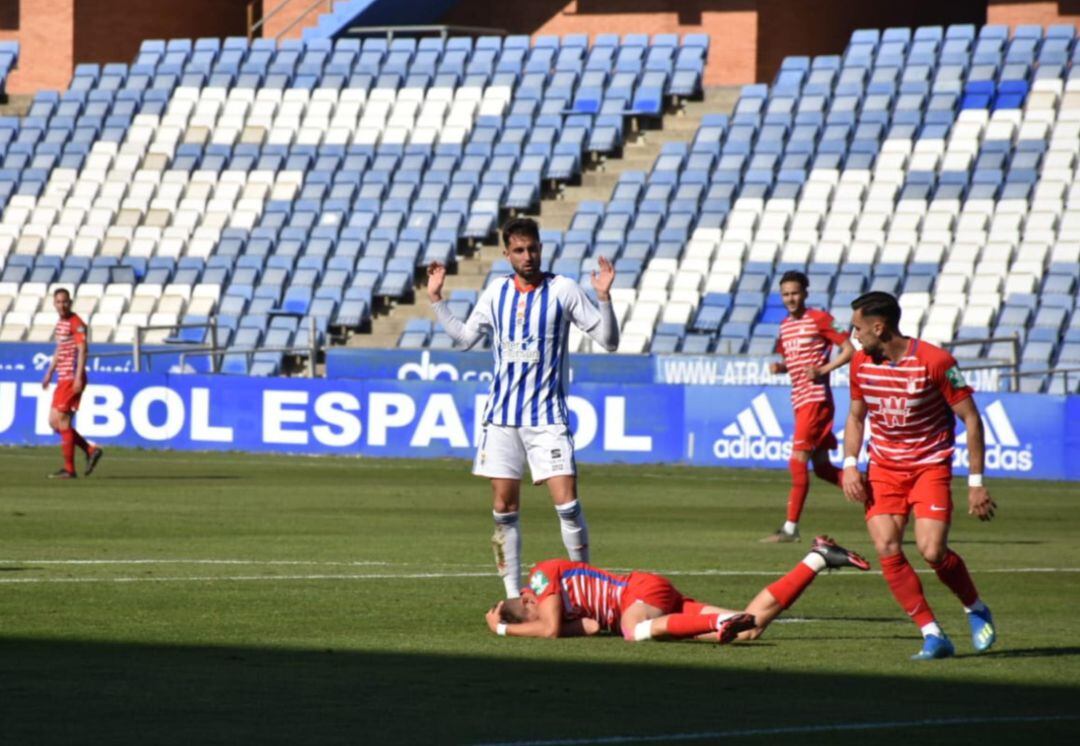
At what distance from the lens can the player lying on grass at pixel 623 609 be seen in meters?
10.4

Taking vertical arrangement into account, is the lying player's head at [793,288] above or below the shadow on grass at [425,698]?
above

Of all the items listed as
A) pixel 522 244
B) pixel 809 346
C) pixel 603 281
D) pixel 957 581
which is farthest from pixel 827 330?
pixel 957 581

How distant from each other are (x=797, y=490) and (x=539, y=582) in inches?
307

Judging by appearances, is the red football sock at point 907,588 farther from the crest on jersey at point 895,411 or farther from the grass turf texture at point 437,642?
the crest on jersey at point 895,411

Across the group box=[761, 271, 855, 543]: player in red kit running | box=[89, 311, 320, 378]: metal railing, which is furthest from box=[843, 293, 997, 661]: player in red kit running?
box=[89, 311, 320, 378]: metal railing

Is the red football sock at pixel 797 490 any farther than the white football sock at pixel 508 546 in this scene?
Yes

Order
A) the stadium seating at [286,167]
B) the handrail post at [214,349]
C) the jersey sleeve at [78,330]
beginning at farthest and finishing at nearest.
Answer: the stadium seating at [286,167] < the handrail post at [214,349] < the jersey sleeve at [78,330]

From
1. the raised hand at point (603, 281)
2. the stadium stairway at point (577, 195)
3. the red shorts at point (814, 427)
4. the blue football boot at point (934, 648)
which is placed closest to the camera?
the blue football boot at point (934, 648)

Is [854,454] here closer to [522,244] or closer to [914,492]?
[914,492]

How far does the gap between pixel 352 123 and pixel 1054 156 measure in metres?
14.5

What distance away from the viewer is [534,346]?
11953 millimetres

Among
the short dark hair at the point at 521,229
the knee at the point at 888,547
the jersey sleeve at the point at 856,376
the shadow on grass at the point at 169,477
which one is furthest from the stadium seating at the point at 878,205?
the knee at the point at 888,547

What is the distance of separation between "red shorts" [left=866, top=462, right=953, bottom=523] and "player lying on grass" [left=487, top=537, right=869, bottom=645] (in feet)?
1.25

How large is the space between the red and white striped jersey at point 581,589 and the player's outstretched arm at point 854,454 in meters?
1.25
